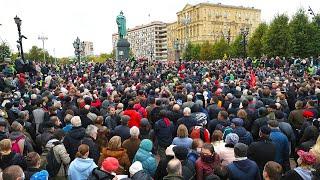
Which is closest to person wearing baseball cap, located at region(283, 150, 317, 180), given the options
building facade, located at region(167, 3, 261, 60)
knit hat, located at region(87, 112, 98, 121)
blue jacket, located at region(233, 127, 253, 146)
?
blue jacket, located at region(233, 127, 253, 146)

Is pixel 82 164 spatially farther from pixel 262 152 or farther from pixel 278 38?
pixel 278 38

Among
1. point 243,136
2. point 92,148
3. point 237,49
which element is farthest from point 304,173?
point 237,49

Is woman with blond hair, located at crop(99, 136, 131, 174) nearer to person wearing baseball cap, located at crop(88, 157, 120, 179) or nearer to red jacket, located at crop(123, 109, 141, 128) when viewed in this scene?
person wearing baseball cap, located at crop(88, 157, 120, 179)

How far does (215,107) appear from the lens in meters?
11.0

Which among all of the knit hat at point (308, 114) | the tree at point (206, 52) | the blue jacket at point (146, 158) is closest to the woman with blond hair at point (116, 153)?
the blue jacket at point (146, 158)

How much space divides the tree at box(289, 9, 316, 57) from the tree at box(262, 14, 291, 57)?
738mm

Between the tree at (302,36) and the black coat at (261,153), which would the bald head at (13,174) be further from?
the tree at (302,36)

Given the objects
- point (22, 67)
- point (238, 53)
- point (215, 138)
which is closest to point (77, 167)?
point (215, 138)

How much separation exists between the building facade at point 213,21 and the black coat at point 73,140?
115m

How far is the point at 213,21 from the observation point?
13338 cm

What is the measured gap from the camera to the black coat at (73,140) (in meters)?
7.98

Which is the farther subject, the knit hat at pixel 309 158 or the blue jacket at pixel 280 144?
the blue jacket at pixel 280 144

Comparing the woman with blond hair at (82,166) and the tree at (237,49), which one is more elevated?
the tree at (237,49)

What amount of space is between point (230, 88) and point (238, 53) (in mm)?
53672
